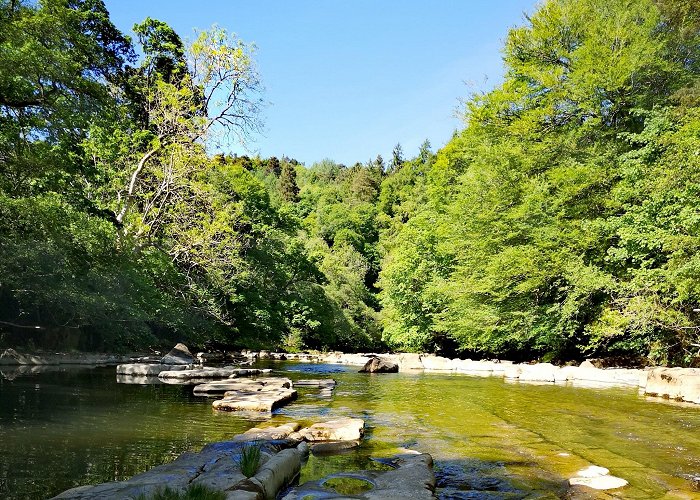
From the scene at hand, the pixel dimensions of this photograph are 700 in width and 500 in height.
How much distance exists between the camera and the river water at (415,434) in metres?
5.68

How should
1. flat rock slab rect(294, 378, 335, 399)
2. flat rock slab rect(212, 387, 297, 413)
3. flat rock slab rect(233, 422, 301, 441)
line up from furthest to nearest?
flat rock slab rect(294, 378, 335, 399), flat rock slab rect(212, 387, 297, 413), flat rock slab rect(233, 422, 301, 441)

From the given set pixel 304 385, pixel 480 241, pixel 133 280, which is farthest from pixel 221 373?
pixel 480 241

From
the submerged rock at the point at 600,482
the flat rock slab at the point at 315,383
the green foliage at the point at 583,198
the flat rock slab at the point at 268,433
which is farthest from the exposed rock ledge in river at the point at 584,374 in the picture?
the flat rock slab at the point at 268,433

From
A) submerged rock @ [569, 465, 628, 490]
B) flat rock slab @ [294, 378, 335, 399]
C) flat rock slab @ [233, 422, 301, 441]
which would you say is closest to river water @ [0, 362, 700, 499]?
submerged rock @ [569, 465, 628, 490]

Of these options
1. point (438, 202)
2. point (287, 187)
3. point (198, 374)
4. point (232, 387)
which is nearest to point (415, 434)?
point (232, 387)

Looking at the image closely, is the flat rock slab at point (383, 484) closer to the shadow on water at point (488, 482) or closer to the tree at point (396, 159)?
the shadow on water at point (488, 482)

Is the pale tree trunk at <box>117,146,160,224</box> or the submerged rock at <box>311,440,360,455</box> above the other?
the pale tree trunk at <box>117,146,160,224</box>

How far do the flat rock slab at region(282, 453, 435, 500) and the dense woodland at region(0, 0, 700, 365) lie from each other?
11.6 metres

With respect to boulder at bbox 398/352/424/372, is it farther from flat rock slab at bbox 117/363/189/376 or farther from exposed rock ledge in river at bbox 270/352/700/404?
flat rock slab at bbox 117/363/189/376

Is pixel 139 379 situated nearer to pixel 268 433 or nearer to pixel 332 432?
pixel 268 433

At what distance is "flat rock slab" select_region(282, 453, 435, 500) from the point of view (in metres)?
4.75

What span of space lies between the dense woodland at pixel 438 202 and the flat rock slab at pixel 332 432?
10.3 metres

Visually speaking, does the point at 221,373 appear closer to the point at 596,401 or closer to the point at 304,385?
the point at 304,385

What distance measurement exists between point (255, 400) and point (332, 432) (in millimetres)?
3600
